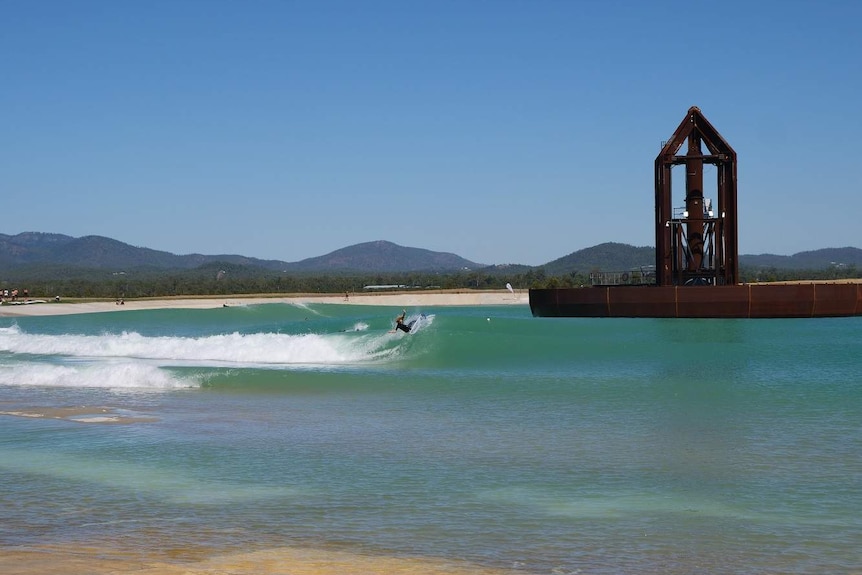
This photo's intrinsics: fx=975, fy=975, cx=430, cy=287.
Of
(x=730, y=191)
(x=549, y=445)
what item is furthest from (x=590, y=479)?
(x=730, y=191)

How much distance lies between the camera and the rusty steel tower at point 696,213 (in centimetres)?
4388

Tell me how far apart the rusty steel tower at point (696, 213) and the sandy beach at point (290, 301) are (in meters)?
Answer: 58.2

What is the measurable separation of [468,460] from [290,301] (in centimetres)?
9201

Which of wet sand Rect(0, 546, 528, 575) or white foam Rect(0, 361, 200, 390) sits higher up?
white foam Rect(0, 361, 200, 390)

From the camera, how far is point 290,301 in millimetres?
103000

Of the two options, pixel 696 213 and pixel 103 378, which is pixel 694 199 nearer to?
pixel 696 213

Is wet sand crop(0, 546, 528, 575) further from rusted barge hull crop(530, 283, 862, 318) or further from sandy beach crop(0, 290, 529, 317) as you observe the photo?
sandy beach crop(0, 290, 529, 317)

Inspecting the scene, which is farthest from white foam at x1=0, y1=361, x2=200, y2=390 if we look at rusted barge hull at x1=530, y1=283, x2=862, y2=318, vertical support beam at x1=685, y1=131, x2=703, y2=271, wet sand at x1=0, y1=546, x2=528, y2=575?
vertical support beam at x1=685, y1=131, x2=703, y2=271

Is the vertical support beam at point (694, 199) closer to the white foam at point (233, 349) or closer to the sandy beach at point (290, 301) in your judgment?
the white foam at point (233, 349)

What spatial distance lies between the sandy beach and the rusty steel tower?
58.2m

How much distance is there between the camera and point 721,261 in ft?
145

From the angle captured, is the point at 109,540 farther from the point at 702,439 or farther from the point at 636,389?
the point at 636,389

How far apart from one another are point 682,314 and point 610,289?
3.43 meters

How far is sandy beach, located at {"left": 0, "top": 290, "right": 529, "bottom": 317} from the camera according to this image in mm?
93500
